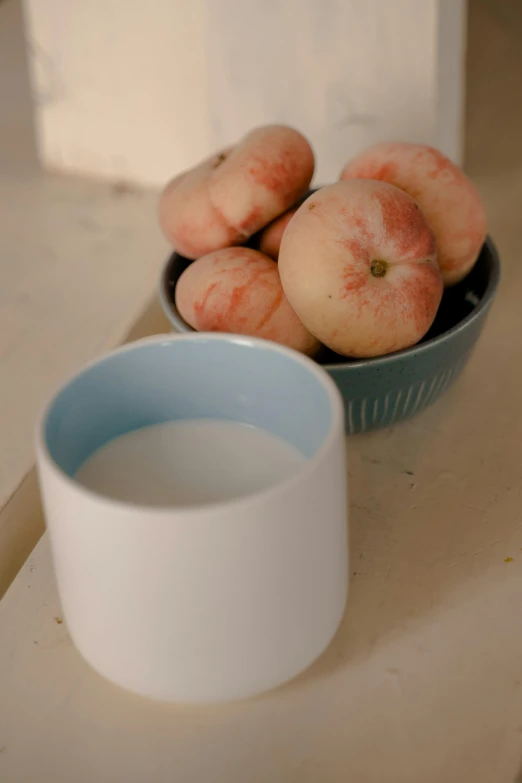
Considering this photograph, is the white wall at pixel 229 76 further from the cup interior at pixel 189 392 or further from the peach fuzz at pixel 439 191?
the cup interior at pixel 189 392

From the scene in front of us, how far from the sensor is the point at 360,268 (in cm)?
41

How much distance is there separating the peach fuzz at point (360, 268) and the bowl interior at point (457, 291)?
48 mm

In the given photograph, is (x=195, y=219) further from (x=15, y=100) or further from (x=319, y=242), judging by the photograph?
(x=15, y=100)

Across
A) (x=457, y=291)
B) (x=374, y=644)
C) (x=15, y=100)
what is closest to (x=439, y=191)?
(x=457, y=291)

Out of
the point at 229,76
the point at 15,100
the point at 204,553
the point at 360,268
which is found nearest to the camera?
the point at 204,553

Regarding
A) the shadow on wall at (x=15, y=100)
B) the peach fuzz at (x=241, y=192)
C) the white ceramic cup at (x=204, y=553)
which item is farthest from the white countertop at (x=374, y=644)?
the shadow on wall at (x=15, y=100)

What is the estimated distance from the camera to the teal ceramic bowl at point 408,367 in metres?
0.42

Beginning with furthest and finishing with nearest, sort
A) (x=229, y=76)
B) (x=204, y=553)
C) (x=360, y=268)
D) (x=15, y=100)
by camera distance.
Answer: (x=15, y=100)
(x=229, y=76)
(x=360, y=268)
(x=204, y=553)

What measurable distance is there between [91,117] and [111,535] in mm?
532

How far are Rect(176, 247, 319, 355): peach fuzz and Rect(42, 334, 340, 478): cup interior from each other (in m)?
0.06

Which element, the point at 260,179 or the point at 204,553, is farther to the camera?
the point at 260,179

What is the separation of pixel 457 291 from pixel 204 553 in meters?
0.27

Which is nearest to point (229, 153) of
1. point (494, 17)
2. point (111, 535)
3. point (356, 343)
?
point (356, 343)

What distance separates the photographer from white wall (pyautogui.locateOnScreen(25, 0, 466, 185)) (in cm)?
62
